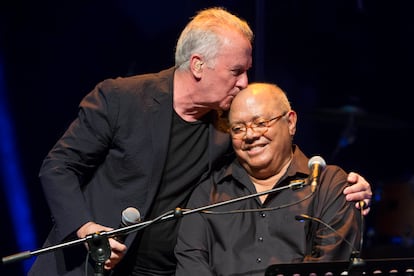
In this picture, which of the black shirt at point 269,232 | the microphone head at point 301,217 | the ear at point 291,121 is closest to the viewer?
the microphone head at point 301,217

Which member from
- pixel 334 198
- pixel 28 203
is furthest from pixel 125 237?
pixel 28 203

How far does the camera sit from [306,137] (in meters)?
5.88

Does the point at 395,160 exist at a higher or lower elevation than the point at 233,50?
lower

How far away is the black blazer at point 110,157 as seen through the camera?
3.61 m

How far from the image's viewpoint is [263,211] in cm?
343

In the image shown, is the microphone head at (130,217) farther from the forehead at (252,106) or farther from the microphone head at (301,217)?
the forehead at (252,106)

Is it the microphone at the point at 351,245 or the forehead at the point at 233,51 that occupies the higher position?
the forehead at the point at 233,51

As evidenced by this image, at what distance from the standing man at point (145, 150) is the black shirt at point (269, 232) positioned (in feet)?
0.77

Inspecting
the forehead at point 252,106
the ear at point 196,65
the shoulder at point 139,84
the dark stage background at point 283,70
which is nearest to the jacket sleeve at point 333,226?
the forehead at point 252,106

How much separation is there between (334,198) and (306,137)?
250 cm

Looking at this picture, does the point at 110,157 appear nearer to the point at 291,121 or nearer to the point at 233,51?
the point at 233,51

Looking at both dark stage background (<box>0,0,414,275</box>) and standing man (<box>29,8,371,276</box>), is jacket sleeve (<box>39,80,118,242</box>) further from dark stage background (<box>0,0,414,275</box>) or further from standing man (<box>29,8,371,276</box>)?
dark stage background (<box>0,0,414,275</box>)

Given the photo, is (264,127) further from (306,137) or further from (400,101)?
(400,101)

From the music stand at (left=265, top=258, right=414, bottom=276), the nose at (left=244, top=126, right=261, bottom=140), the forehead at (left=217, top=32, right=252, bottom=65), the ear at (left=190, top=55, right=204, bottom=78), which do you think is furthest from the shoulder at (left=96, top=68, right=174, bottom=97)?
the music stand at (left=265, top=258, right=414, bottom=276)
